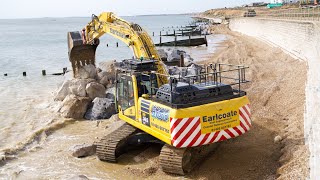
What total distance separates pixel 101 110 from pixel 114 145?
4.93 metres

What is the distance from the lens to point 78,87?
55.1ft

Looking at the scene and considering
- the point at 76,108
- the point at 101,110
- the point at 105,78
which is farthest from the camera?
the point at 105,78

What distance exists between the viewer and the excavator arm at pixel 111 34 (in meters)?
12.4

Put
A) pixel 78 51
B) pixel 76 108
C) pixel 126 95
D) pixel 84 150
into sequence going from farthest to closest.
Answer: pixel 78 51 < pixel 76 108 < pixel 84 150 < pixel 126 95

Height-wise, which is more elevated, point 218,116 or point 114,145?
point 218,116

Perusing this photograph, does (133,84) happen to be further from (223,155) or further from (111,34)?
(111,34)

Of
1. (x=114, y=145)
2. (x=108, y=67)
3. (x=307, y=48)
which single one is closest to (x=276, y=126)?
(x=114, y=145)

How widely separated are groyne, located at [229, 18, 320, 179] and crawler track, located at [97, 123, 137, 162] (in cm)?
455

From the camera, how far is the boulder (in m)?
10.5

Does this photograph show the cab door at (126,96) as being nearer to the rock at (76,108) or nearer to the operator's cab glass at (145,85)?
the operator's cab glass at (145,85)

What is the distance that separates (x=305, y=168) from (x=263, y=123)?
4.13 m

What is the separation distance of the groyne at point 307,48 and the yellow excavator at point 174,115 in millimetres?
1605

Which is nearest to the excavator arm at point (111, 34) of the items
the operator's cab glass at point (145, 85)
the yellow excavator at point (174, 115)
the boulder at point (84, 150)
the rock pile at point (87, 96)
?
the rock pile at point (87, 96)

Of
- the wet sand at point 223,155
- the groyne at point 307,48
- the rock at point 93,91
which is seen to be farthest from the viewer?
the rock at point 93,91
